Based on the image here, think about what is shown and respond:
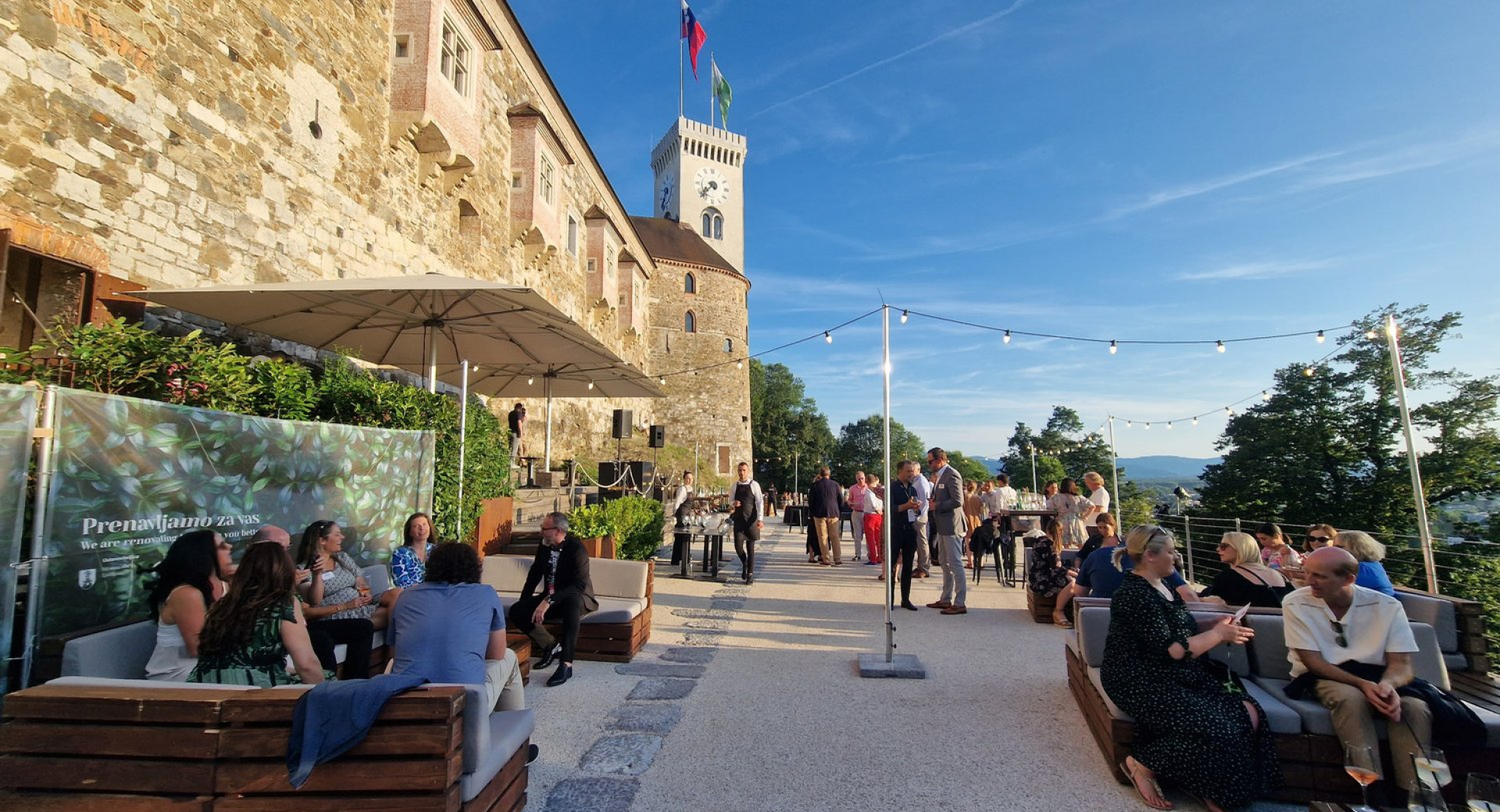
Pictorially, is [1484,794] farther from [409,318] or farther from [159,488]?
[409,318]

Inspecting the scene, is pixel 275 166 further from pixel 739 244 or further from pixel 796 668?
pixel 739 244

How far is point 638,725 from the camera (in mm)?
4180

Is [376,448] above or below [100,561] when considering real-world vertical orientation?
above

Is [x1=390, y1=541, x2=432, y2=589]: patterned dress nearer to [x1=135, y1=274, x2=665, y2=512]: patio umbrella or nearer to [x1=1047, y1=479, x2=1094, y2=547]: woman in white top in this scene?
[x1=135, y1=274, x2=665, y2=512]: patio umbrella

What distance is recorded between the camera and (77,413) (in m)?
3.34

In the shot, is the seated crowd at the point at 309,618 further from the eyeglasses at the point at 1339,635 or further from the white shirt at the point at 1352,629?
the eyeglasses at the point at 1339,635

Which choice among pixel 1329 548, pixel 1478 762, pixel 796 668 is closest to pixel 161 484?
pixel 796 668

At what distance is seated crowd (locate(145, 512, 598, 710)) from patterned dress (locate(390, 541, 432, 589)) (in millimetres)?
337

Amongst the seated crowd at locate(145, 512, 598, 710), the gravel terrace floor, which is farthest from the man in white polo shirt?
the seated crowd at locate(145, 512, 598, 710)

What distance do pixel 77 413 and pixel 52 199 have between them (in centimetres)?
476

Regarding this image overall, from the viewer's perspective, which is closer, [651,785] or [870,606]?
[651,785]

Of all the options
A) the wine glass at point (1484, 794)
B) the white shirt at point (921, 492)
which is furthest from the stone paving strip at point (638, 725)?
the wine glass at point (1484, 794)

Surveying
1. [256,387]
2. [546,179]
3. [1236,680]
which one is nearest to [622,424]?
[546,179]

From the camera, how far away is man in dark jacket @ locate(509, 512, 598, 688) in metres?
5.23
